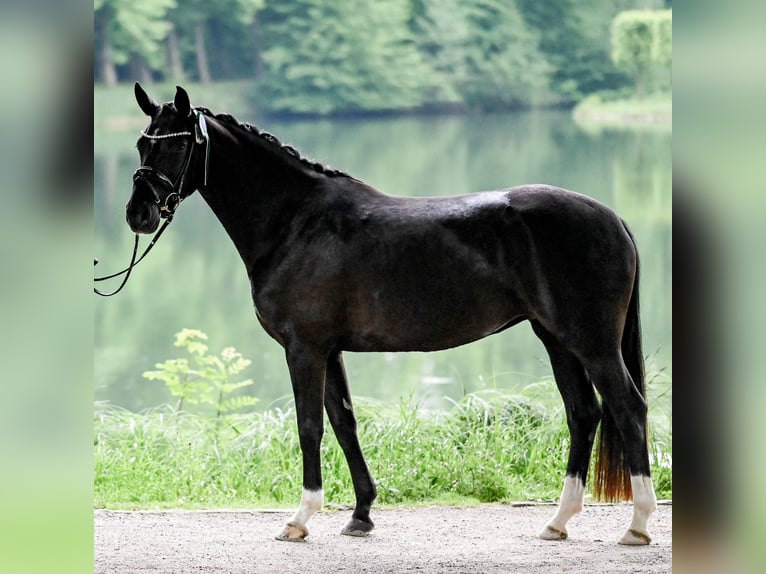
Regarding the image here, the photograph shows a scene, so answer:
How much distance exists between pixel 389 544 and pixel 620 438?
903 mm

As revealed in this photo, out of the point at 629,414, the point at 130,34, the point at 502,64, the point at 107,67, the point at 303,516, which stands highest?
the point at 130,34

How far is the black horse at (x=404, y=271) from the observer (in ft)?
11.5

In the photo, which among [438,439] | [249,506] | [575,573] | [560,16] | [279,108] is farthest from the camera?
[560,16]

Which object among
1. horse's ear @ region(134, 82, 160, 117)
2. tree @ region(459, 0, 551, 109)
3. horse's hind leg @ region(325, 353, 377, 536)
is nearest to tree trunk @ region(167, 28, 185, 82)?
tree @ region(459, 0, 551, 109)

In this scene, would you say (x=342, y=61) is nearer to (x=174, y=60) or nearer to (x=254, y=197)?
(x=174, y=60)

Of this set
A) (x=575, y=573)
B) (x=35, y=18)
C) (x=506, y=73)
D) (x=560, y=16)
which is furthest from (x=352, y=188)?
(x=560, y=16)

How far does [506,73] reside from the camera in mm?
14836

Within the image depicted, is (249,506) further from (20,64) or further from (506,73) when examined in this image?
(506,73)

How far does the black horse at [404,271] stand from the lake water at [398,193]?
116 inches

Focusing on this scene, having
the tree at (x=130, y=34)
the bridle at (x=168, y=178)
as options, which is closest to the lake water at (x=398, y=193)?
the tree at (x=130, y=34)

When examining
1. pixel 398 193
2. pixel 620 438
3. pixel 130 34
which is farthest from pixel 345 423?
pixel 130 34

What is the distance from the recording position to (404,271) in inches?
142

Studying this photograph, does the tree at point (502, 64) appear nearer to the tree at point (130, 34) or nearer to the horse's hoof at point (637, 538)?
A: the tree at point (130, 34)

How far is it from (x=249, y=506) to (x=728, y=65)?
11.6ft
